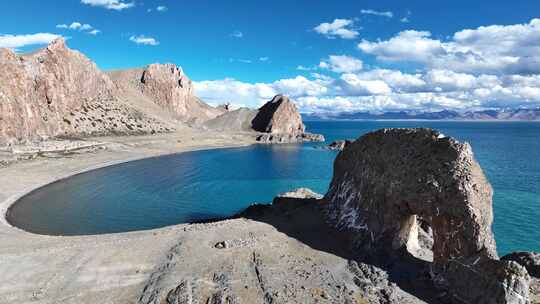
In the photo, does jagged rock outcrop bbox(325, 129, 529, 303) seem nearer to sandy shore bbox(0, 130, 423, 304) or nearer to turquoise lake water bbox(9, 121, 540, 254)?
sandy shore bbox(0, 130, 423, 304)

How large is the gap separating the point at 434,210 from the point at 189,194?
1775 inches

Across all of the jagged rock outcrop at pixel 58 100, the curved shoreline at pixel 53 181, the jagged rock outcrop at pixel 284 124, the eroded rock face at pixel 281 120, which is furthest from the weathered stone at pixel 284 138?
the jagged rock outcrop at pixel 58 100

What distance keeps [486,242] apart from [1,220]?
4913 centimetres

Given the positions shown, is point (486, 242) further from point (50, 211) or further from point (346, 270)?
point (50, 211)

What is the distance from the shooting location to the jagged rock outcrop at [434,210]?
20844 mm

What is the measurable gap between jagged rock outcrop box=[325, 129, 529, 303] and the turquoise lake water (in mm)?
15680

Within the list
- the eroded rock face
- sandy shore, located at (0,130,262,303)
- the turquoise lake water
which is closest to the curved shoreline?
sandy shore, located at (0,130,262,303)

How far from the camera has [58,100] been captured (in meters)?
Result: 126

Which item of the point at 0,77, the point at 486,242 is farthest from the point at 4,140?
the point at 486,242

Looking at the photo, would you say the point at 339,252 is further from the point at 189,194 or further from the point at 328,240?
the point at 189,194

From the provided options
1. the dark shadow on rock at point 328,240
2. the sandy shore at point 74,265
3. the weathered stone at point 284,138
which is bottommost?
the sandy shore at point 74,265

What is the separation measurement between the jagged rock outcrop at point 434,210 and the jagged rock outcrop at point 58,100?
9473cm

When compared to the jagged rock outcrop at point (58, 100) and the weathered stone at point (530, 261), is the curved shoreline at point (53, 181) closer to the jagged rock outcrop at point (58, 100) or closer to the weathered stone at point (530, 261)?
the jagged rock outcrop at point (58, 100)

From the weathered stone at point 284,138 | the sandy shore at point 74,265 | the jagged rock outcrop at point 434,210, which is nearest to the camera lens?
the jagged rock outcrop at point 434,210
